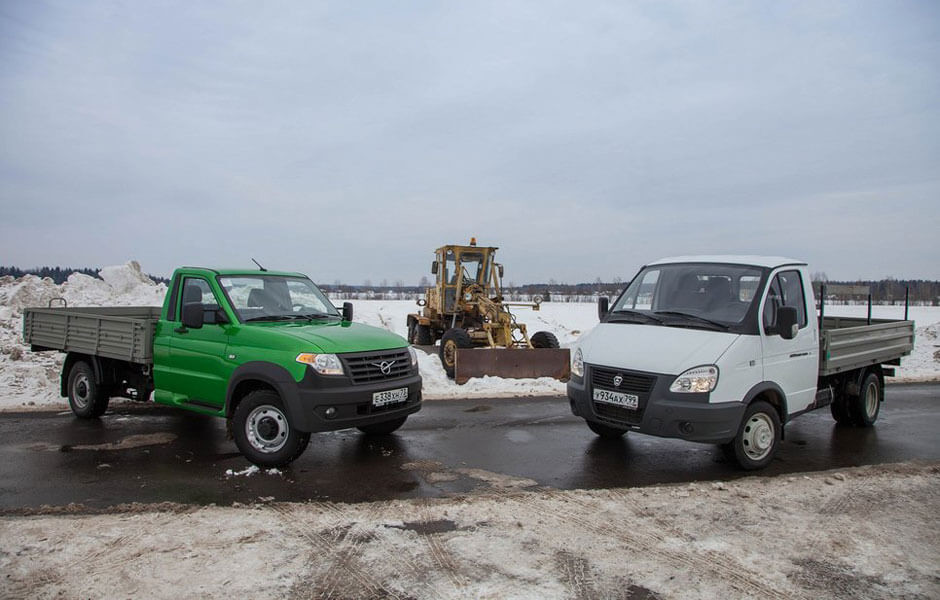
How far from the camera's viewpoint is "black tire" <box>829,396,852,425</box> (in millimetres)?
8547

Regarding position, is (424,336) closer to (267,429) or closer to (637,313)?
(637,313)

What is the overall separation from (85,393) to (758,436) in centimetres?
851

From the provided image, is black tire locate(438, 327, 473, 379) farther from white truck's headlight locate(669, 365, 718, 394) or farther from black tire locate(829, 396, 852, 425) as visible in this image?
white truck's headlight locate(669, 365, 718, 394)

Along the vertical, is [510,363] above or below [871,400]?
below

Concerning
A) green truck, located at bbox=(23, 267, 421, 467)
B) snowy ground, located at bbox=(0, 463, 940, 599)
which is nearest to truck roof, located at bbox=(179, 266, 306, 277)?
green truck, located at bbox=(23, 267, 421, 467)

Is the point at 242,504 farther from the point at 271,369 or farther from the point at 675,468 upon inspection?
the point at 675,468

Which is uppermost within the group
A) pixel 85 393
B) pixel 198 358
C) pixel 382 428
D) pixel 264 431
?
pixel 198 358

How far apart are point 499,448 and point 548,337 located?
7.26 m

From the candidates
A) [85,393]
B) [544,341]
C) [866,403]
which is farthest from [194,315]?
[544,341]

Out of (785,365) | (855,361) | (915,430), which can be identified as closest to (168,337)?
(785,365)

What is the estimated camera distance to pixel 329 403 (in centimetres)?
600

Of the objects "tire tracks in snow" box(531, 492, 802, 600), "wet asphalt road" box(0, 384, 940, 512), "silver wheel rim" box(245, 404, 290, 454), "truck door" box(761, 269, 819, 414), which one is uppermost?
"truck door" box(761, 269, 819, 414)

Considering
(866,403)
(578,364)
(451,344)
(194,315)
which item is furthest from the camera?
(451,344)

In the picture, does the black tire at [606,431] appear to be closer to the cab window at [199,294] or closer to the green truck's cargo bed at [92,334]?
the cab window at [199,294]
